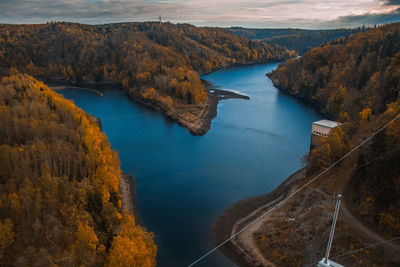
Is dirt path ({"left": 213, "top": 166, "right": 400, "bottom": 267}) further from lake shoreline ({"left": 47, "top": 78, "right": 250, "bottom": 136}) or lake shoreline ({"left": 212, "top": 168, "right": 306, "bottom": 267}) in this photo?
lake shoreline ({"left": 47, "top": 78, "right": 250, "bottom": 136})

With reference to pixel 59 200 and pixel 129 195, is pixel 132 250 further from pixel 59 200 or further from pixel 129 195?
pixel 129 195

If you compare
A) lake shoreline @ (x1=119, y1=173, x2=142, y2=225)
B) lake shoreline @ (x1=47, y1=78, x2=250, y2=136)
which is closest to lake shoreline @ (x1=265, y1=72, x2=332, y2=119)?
lake shoreline @ (x1=47, y1=78, x2=250, y2=136)

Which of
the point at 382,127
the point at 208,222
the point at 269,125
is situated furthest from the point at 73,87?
the point at 382,127

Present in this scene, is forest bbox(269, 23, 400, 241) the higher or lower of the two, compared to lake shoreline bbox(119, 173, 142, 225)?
higher

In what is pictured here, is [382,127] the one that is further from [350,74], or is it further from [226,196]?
[350,74]

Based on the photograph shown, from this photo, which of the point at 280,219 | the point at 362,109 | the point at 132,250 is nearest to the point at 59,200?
the point at 132,250
